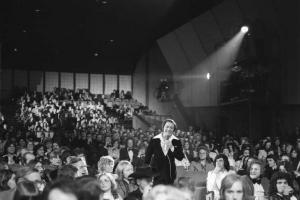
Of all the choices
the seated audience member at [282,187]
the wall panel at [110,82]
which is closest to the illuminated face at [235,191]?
the seated audience member at [282,187]

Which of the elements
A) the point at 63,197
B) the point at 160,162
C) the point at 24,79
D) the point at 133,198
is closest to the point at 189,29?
the point at 24,79

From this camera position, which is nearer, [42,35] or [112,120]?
[112,120]

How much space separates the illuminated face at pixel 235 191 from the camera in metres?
4.22

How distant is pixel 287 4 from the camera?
20.9m

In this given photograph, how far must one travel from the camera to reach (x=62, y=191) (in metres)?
2.45

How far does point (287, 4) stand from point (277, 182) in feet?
53.4

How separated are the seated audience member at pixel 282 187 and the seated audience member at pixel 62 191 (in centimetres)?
409

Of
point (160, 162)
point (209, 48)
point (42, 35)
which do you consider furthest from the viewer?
point (42, 35)

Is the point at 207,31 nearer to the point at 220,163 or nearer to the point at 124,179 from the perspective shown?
the point at 220,163

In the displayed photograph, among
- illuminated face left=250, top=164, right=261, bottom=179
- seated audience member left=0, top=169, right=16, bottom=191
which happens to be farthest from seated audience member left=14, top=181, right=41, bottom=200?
illuminated face left=250, top=164, right=261, bottom=179

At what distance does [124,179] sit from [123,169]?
0.55 feet

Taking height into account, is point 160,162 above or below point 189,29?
below

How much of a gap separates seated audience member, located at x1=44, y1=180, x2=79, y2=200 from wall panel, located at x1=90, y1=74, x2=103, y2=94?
3524 centimetres

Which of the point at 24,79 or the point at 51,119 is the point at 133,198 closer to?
the point at 51,119
